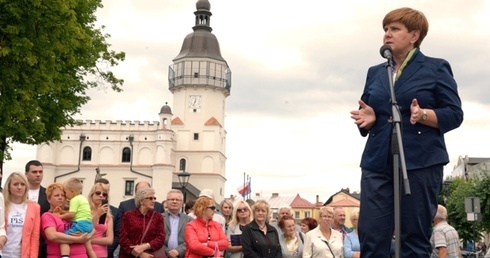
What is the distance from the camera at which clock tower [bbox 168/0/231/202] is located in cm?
9019

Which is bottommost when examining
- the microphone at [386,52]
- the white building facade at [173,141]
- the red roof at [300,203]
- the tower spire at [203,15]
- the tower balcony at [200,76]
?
the microphone at [386,52]

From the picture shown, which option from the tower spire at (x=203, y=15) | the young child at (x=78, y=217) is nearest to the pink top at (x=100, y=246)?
the young child at (x=78, y=217)

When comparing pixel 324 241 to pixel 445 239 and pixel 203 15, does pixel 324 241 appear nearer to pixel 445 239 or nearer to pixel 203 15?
pixel 445 239

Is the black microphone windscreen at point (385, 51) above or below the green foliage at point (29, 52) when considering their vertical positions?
below

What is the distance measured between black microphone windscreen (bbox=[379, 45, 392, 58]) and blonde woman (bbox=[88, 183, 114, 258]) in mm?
5923

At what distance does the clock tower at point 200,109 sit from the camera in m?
90.2

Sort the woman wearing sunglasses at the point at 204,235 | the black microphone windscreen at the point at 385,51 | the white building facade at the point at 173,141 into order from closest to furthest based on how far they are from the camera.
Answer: the black microphone windscreen at the point at 385,51 → the woman wearing sunglasses at the point at 204,235 → the white building facade at the point at 173,141

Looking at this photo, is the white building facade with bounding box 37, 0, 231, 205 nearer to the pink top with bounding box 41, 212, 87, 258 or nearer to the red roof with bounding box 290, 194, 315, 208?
the red roof with bounding box 290, 194, 315, 208

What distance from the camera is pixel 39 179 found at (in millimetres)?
8508

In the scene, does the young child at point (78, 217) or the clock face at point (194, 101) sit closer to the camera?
the young child at point (78, 217)

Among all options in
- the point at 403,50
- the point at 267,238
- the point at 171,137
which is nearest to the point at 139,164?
the point at 171,137

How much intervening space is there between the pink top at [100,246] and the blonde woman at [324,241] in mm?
2942

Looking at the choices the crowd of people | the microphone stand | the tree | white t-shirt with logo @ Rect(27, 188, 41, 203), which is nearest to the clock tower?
the tree

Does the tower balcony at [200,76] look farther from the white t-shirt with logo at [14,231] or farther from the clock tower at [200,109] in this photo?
the white t-shirt with logo at [14,231]
